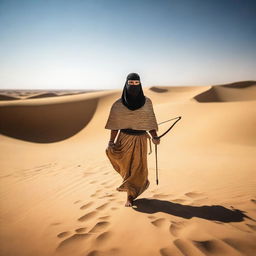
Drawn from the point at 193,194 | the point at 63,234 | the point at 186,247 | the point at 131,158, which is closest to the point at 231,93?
the point at 193,194

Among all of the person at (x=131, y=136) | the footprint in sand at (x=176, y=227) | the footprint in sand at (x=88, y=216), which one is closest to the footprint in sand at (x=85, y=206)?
the footprint in sand at (x=88, y=216)

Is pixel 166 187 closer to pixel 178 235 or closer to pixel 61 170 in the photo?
pixel 178 235

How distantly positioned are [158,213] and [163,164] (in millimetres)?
3593

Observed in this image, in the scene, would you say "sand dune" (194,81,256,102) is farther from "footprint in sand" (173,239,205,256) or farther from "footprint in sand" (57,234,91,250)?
"footprint in sand" (57,234,91,250)

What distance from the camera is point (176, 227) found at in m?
2.78

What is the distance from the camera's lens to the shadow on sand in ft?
10.2

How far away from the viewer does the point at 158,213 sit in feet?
10.6

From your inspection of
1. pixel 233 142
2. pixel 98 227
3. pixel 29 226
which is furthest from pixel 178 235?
pixel 233 142

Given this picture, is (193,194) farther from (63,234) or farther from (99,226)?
(63,234)

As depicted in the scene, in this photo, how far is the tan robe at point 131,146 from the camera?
144 inches

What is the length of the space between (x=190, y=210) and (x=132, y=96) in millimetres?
2028

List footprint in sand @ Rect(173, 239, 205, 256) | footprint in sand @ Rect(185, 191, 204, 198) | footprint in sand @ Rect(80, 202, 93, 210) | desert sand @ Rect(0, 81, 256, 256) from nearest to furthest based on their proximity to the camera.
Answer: footprint in sand @ Rect(173, 239, 205, 256) → desert sand @ Rect(0, 81, 256, 256) → footprint in sand @ Rect(80, 202, 93, 210) → footprint in sand @ Rect(185, 191, 204, 198)

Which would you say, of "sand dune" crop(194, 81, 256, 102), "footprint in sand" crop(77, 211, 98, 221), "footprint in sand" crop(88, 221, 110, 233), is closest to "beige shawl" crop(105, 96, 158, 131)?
"footprint in sand" crop(77, 211, 98, 221)

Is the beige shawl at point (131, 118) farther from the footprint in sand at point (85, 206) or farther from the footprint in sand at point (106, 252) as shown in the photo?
the footprint in sand at point (106, 252)
